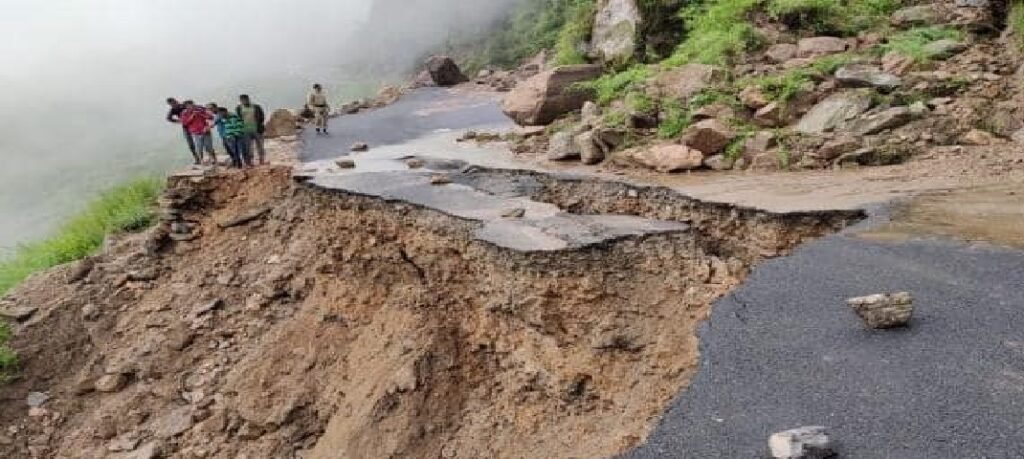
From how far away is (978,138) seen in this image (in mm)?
8047

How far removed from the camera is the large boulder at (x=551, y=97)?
12.9m

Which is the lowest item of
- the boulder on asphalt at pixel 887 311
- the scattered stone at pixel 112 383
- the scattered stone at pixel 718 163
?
the scattered stone at pixel 112 383

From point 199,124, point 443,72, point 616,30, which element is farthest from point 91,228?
point 443,72

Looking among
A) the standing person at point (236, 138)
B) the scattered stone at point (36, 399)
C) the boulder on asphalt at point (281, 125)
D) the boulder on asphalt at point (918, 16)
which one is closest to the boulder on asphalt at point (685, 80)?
the boulder on asphalt at point (918, 16)

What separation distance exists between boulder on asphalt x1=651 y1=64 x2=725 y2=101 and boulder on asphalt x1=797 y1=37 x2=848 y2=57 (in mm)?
1212

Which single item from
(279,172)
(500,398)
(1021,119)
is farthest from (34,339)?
(1021,119)

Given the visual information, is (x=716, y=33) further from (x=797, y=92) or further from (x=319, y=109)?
(x=319, y=109)

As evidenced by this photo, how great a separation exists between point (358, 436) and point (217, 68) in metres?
43.5

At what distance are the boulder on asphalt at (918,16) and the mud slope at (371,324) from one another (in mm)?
5850

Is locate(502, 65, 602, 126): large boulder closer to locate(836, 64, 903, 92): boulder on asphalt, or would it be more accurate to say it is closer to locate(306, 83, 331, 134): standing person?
locate(836, 64, 903, 92): boulder on asphalt

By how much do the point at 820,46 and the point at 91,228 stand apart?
11.6 metres

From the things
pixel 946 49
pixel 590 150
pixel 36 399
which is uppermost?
pixel 946 49

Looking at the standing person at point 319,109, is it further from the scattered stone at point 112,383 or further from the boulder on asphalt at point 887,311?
the boulder on asphalt at point 887,311

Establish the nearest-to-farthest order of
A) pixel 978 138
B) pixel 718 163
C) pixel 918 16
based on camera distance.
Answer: pixel 978 138 → pixel 718 163 → pixel 918 16
